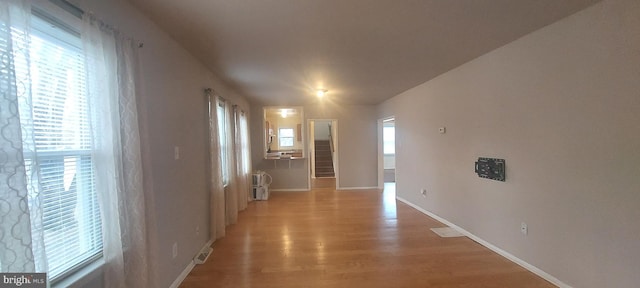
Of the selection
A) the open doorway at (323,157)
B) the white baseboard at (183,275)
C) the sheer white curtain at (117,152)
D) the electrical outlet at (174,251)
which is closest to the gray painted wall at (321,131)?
the open doorway at (323,157)

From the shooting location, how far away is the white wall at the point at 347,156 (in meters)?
6.35

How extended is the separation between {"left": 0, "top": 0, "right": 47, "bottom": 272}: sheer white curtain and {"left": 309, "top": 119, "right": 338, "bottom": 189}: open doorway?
6000 mm

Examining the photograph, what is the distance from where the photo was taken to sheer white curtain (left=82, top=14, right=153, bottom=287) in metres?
1.34

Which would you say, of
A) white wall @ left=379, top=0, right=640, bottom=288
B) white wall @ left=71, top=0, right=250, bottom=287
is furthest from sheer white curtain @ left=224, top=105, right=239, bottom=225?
white wall @ left=379, top=0, right=640, bottom=288

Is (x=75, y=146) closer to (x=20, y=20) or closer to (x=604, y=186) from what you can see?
(x=20, y=20)

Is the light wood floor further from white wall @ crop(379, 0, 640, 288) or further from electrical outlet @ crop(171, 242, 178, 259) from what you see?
white wall @ crop(379, 0, 640, 288)

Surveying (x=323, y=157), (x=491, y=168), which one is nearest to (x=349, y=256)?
(x=491, y=168)

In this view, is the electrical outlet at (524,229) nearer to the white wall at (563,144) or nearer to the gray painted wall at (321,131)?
the white wall at (563,144)

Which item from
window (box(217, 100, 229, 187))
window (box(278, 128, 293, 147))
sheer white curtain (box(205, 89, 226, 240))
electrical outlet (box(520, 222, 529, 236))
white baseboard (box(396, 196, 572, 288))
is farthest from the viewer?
window (box(278, 128, 293, 147))

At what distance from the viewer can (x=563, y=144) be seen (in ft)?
6.90

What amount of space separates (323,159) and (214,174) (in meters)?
6.60

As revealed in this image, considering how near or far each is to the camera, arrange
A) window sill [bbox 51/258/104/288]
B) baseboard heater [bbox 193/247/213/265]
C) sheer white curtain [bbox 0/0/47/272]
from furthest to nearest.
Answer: baseboard heater [bbox 193/247/213/265] < window sill [bbox 51/258/104/288] < sheer white curtain [bbox 0/0/47/272]

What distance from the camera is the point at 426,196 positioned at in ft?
13.9

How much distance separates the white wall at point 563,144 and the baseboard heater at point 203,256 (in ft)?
10.8
